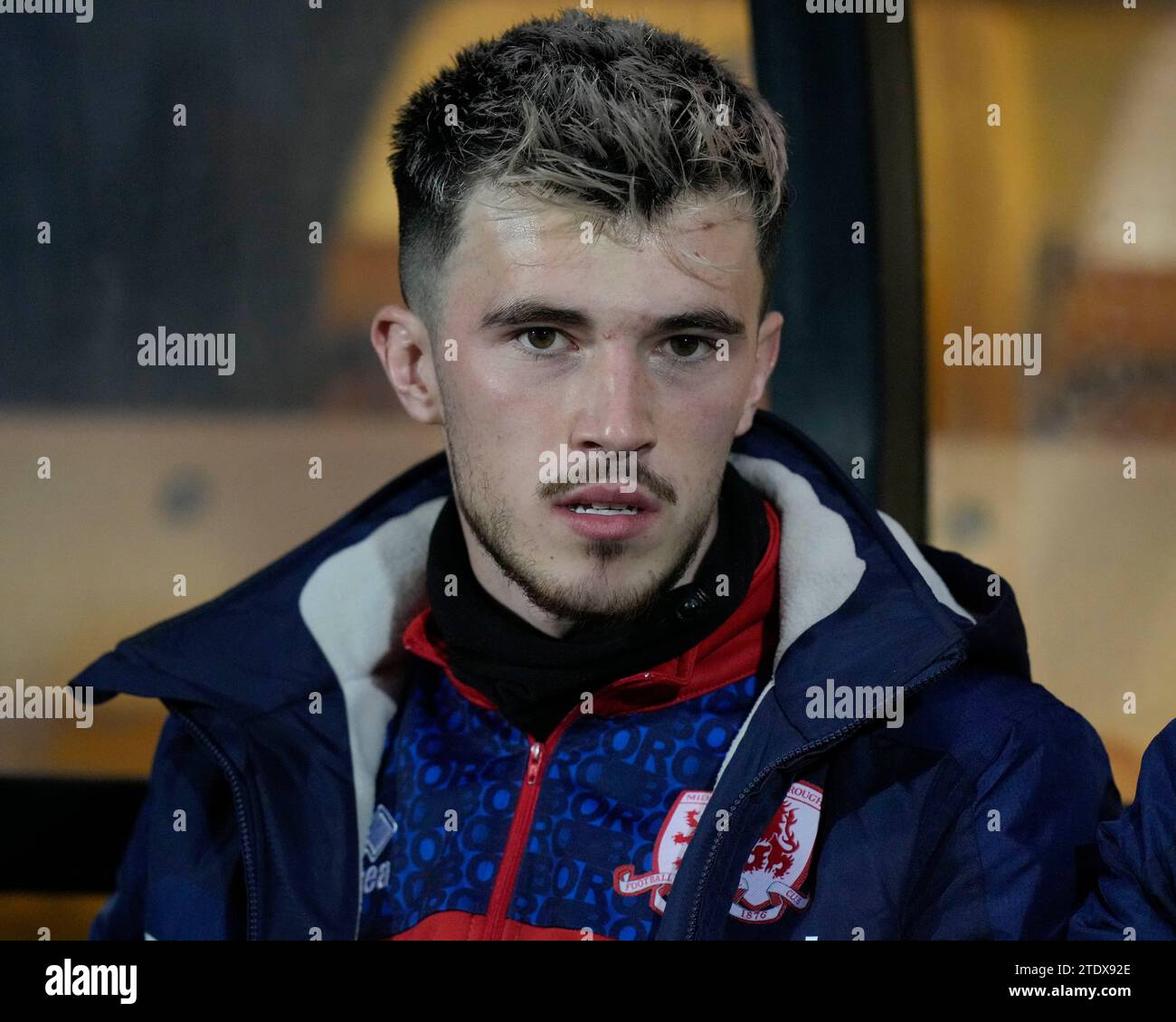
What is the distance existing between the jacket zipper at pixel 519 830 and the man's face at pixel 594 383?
0.13 m

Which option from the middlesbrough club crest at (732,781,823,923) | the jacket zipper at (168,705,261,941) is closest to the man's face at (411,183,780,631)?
the middlesbrough club crest at (732,781,823,923)

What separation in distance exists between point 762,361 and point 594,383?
27 cm

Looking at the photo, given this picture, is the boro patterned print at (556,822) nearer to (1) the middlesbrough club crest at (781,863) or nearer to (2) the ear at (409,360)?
(1) the middlesbrough club crest at (781,863)

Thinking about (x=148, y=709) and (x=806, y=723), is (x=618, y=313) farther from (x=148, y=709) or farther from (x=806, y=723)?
(x=148, y=709)

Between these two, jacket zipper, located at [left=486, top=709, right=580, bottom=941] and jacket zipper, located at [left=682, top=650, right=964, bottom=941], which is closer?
jacket zipper, located at [left=682, top=650, right=964, bottom=941]

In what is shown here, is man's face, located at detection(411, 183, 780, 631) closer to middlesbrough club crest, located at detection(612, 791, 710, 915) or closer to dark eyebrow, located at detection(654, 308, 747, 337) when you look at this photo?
dark eyebrow, located at detection(654, 308, 747, 337)

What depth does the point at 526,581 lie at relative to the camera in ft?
4.17

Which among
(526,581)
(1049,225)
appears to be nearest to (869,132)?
(1049,225)

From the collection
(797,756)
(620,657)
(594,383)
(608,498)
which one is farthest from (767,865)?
(594,383)

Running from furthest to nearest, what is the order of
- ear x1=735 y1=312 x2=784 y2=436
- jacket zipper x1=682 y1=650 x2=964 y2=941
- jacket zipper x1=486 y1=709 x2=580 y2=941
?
1. ear x1=735 y1=312 x2=784 y2=436
2. jacket zipper x1=486 y1=709 x2=580 y2=941
3. jacket zipper x1=682 y1=650 x2=964 y2=941

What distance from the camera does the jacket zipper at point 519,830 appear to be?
4.02ft

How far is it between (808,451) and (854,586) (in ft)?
0.68

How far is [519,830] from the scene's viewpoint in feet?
4.13

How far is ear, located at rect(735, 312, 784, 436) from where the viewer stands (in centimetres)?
133
